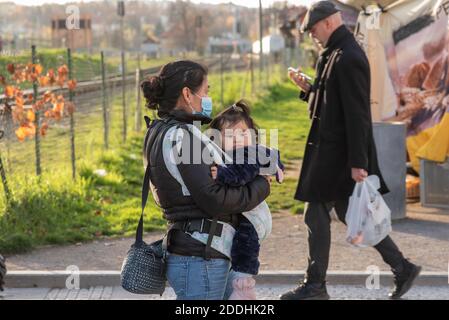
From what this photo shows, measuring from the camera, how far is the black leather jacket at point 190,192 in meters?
3.62

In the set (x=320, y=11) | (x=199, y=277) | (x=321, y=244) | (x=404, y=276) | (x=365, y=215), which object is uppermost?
(x=320, y=11)

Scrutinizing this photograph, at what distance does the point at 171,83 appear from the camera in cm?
380

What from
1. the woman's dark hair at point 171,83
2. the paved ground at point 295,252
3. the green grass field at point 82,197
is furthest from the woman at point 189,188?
the green grass field at point 82,197

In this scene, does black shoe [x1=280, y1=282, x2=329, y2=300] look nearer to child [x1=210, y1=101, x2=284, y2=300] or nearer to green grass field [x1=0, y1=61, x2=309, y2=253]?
child [x1=210, y1=101, x2=284, y2=300]

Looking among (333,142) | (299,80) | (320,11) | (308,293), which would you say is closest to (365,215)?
(333,142)

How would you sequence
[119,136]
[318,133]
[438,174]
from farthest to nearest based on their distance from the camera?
[119,136] < [438,174] < [318,133]

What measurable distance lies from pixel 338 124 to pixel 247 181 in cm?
220

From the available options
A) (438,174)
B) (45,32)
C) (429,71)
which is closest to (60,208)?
(438,174)

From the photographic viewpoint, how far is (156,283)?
3871 millimetres

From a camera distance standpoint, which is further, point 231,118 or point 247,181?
point 231,118

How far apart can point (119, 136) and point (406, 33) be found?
6386mm

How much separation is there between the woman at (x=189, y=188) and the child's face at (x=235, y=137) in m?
0.13

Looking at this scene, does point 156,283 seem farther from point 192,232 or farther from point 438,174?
point 438,174

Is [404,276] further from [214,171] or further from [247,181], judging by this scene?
[214,171]
